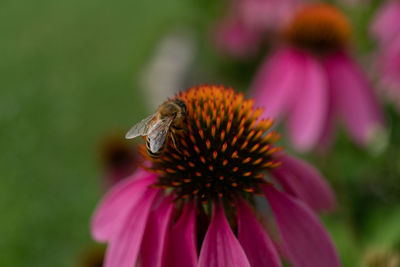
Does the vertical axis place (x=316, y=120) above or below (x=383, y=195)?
above

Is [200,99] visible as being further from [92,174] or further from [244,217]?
[92,174]

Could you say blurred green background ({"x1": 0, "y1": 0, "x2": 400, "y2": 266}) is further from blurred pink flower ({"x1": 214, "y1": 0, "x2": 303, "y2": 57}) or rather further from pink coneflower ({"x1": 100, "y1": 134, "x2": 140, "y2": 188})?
blurred pink flower ({"x1": 214, "y1": 0, "x2": 303, "y2": 57})

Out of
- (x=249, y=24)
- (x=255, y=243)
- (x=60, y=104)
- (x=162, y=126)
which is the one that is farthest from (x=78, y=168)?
(x=255, y=243)

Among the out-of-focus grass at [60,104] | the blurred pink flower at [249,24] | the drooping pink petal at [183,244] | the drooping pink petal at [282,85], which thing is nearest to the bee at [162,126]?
the drooping pink petal at [183,244]

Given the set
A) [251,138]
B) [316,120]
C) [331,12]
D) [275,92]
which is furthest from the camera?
[331,12]

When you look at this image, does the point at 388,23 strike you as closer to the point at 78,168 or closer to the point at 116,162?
the point at 116,162

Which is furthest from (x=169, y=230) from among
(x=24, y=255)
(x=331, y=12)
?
(x=331, y=12)

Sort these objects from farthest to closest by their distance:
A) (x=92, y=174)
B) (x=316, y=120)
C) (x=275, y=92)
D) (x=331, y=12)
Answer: (x=92, y=174)
(x=331, y=12)
(x=275, y=92)
(x=316, y=120)
